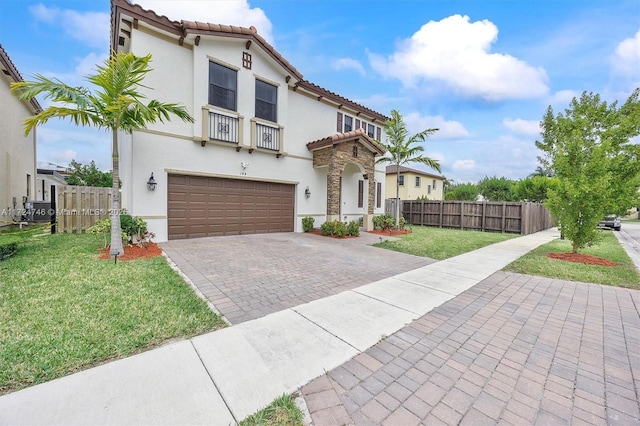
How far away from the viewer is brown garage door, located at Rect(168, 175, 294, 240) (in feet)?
31.0

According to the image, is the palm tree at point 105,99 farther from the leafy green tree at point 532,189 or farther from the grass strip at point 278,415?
the leafy green tree at point 532,189

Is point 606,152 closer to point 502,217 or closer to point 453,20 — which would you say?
point 453,20

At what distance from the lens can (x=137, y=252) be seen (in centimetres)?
721

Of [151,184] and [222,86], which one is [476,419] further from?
[222,86]

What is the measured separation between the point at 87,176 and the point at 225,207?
1967cm

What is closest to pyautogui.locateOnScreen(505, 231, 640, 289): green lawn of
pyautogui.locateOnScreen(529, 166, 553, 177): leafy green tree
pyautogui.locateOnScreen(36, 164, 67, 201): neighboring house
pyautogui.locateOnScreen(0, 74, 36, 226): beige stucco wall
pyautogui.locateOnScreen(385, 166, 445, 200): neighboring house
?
pyautogui.locateOnScreen(0, 74, 36, 226): beige stucco wall

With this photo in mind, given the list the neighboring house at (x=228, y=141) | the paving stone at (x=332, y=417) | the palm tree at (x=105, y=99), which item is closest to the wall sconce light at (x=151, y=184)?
the neighboring house at (x=228, y=141)

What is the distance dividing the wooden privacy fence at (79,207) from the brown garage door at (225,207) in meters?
2.93

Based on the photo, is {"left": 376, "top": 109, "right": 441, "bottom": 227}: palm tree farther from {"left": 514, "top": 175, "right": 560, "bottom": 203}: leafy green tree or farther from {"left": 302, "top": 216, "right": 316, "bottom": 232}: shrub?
{"left": 514, "top": 175, "right": 560, "bottom": 203}: leafy green tree

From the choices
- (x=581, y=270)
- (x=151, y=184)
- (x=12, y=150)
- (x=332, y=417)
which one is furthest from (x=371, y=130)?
(x=12, y=150)

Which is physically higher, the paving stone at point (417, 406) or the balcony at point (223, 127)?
the balcony at point (223, 127)

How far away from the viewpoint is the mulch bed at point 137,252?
6637mm

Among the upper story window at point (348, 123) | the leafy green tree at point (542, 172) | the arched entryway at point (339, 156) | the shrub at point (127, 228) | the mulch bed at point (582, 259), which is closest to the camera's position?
the shrub at point (127, 228)

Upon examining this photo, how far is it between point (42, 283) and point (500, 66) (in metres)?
19.4
